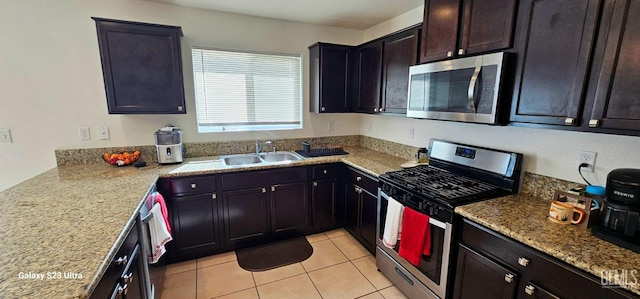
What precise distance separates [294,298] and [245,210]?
38.3 inches

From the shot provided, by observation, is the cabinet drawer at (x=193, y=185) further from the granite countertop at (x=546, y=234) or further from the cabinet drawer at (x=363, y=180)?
the granite countertop at (x=546, y=234)

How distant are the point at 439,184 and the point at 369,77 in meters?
1.48

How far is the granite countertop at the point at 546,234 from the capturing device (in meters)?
1.08

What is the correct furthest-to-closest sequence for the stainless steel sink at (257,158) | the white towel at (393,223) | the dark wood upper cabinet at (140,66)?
the stainless steel sink at (257,158)
the dark wood upper cabinet at (140,66)
the white towel at (393,223)

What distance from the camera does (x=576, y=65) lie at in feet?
4.25

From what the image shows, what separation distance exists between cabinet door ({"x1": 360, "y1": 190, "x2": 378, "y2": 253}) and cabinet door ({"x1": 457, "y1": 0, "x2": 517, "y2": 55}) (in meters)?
1.41

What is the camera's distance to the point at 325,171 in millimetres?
2918

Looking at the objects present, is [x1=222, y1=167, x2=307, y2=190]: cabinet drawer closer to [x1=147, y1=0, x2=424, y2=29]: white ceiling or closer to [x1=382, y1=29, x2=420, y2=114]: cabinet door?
[x1=382, y1=29, x2=420, y2=114]: cabinet door

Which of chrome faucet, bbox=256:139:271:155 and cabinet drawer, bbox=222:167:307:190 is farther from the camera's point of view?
chrome faucet, bbox=256:139:271:155

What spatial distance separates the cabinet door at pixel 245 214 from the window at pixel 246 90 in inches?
34.3

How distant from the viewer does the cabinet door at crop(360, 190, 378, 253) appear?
2.47m

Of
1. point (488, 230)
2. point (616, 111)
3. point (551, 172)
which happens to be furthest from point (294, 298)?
point (616, 111)

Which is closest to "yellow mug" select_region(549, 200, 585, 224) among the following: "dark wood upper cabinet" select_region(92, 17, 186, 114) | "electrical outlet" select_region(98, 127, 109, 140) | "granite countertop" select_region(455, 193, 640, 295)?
"granite countertop" select_region(455, 193, 640, 295)

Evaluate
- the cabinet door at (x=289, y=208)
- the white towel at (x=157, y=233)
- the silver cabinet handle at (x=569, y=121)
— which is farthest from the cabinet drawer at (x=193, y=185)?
the silver cabinet handle at (x=569, y=121)
